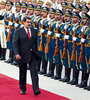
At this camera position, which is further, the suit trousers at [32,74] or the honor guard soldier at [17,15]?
the honor guard soldier at [17,15]

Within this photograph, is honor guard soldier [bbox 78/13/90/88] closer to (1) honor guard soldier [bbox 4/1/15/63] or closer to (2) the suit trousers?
(2) the suit trousers

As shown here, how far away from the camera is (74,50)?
959cm

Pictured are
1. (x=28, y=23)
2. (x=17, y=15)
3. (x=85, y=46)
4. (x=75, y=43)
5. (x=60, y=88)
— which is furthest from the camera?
(x=17, y=15)

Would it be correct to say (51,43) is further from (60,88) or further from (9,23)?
(9,23)

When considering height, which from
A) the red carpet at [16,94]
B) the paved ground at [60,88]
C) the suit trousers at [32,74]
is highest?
the suit trousers at [32,74]

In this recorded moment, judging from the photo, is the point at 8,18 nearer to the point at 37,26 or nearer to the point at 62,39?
the point at 37,26

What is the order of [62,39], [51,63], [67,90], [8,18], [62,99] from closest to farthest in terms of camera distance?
[62,99], [67,90], [62,39], [51,63], [8,18]

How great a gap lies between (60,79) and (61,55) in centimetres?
61

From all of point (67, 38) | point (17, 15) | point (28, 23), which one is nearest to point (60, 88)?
point (67, 38)

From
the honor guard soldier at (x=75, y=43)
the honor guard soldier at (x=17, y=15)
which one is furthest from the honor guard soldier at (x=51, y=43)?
the honor guard soldier at (x=17, y=15)

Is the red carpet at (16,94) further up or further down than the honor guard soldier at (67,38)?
further down

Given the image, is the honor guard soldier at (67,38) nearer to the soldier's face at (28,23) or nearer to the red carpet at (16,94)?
the red carpet at (16,94)

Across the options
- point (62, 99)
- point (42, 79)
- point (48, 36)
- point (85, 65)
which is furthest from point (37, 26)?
point (62, 99)

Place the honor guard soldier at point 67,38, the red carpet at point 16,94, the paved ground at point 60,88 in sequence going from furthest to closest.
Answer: the honor guard soldier at point 67,38
the paved ground at point 60,88
the red carpet at point 16,94
